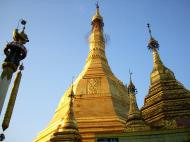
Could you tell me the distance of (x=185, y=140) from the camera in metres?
15.3

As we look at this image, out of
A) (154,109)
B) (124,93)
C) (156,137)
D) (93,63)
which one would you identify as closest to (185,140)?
(156,137)

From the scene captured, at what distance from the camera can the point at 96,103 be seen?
27203 mm

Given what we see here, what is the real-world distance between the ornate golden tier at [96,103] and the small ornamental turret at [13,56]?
941cm

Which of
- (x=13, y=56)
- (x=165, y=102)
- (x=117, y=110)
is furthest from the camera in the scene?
(x=117, y=110)

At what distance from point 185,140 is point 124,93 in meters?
16.0

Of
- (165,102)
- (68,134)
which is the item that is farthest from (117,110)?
(68,134)

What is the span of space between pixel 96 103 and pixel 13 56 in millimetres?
12468

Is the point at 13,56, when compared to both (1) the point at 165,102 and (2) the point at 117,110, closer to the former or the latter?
(1) the point at 165,102

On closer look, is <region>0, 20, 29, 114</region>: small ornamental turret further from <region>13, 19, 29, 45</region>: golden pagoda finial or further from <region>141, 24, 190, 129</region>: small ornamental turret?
<region>141, 24, 190, 129</region>: small ornamental turret

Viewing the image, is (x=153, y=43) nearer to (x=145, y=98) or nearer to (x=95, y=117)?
(x=145, y=98)

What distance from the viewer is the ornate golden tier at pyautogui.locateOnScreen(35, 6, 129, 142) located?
24000 mm

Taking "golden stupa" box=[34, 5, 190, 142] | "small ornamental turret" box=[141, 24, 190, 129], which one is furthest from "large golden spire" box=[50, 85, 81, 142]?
"small ornamental turret" box=[141, 24, 190, 129]

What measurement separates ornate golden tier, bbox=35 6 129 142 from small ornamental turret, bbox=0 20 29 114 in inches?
370

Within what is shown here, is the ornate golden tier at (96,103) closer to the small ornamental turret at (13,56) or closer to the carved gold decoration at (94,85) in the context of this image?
the carved gold decoration at (94,85)
